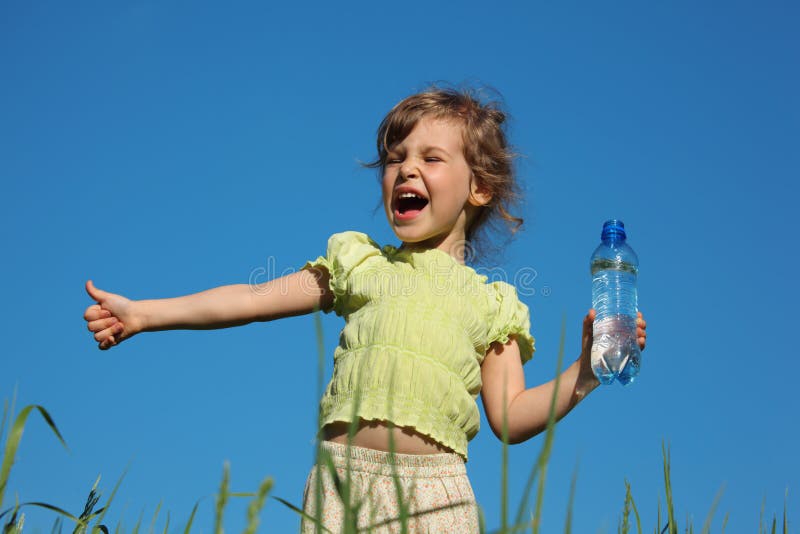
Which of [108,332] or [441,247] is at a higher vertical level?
[441,247]

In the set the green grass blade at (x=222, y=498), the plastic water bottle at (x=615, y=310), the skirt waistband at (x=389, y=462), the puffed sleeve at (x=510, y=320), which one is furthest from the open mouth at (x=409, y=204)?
the green grass blade at (x=222, y=498)

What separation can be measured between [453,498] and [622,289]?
1.37 metres

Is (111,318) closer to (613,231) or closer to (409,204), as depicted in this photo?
(409,204)

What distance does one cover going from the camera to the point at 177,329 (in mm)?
3613

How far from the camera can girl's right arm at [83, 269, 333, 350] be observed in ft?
11.3

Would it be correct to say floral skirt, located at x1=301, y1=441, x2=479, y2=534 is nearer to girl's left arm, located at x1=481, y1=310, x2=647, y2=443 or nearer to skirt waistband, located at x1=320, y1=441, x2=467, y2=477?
skirt waistband, located at x1=320, y1=441, x2=467, y2=477

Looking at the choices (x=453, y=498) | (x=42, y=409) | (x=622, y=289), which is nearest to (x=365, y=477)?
(x=453, y=498)

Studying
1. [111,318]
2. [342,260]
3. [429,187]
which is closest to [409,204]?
[429,187]

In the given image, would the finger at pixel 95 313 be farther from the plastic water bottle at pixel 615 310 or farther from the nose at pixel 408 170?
the plastic water bottle at pixel 615 310

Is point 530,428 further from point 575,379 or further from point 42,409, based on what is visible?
point 42,409

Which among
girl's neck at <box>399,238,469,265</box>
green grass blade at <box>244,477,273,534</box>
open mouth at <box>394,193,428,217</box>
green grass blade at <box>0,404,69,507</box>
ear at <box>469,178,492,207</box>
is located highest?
ear at <box>469,178,492,207</box>

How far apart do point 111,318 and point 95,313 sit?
6cm

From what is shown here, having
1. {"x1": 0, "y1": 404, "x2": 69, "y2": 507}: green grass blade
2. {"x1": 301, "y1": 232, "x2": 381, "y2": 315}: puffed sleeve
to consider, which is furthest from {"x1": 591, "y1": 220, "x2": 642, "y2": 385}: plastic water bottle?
{"x1": 0, "y1": 404, "x2": 69, "y2": 507}: green grass blade

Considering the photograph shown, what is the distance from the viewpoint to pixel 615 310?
3746mm
